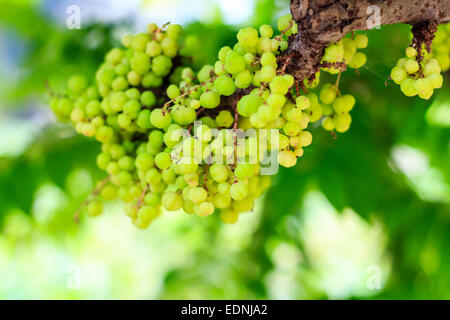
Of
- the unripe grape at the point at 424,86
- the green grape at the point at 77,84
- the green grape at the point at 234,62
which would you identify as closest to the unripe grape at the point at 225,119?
the green grape at the point at 234,62

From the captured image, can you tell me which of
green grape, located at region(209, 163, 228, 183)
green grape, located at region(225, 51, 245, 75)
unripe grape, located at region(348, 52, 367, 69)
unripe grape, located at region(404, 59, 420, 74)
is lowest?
green grape, located at region(209, 163, 228, 183)

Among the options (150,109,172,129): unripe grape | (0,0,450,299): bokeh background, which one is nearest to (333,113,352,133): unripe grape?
(0,0,450,299): bokeh background

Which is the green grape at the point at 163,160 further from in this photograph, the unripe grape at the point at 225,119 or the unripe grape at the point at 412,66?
the unripe grape at the point at 412,66

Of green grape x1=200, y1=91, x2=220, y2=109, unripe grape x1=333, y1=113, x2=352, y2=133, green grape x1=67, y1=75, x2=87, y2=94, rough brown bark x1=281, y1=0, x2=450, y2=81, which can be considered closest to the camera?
rough brown bark x1=281, y1=0, x2=450, y2=81

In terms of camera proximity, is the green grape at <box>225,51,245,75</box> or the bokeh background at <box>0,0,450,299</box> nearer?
the green grape at <box>225,51,245,75</box>

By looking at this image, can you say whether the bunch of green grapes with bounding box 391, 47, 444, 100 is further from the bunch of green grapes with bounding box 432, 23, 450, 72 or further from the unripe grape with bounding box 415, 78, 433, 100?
the bunch of green grapes with bounding box 432, 23, 450, 72

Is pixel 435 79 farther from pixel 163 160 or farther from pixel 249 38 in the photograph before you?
pixel 163 160
